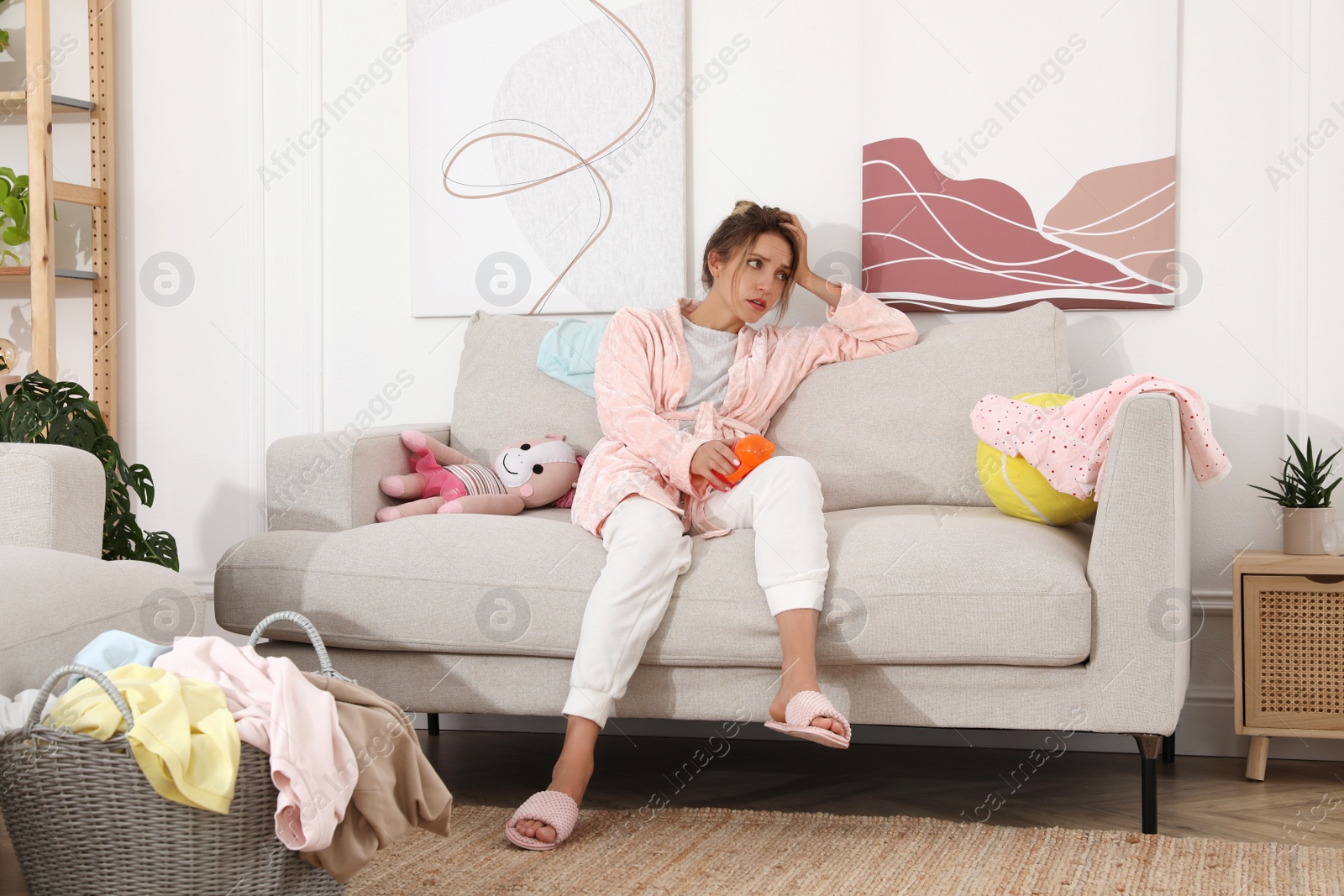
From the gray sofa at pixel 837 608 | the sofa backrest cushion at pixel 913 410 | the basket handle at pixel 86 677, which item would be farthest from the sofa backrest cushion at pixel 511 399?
the basket handle at pixel 86 677

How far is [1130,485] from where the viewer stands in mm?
1621

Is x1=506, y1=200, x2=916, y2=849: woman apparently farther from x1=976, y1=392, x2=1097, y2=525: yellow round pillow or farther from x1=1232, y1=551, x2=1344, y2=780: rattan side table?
x1=1232, y1=551, x2=1344, y2=780: rattan side table

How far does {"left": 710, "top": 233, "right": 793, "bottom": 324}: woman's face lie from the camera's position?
218 centimetres

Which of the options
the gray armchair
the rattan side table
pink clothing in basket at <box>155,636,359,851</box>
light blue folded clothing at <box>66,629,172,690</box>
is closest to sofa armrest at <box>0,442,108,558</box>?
the gray armchair

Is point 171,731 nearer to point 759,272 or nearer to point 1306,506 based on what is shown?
point 759,272

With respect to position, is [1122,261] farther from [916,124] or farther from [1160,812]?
[1160,812]

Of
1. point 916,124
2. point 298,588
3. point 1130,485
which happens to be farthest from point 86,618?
point 916,124

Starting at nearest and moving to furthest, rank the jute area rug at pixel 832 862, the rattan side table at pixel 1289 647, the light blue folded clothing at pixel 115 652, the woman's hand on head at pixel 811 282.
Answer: the light blue folded clothing at pixel 115 652
the jute area rug at pixel 832 862
the rattan side table at pixel 1289 647
the woman's hand on head at pixel 811 282

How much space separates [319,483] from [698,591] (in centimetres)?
78

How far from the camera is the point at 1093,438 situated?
1.73m

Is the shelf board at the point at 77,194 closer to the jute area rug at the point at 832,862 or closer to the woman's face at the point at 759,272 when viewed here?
the woman's face at the point at 759,272

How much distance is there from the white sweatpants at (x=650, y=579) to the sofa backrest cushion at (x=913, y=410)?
0.43 metres

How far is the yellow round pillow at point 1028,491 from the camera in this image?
183cm

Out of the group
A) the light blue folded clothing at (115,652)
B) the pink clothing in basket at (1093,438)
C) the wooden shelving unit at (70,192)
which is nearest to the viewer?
the light blue folded clothing at (115,652)
